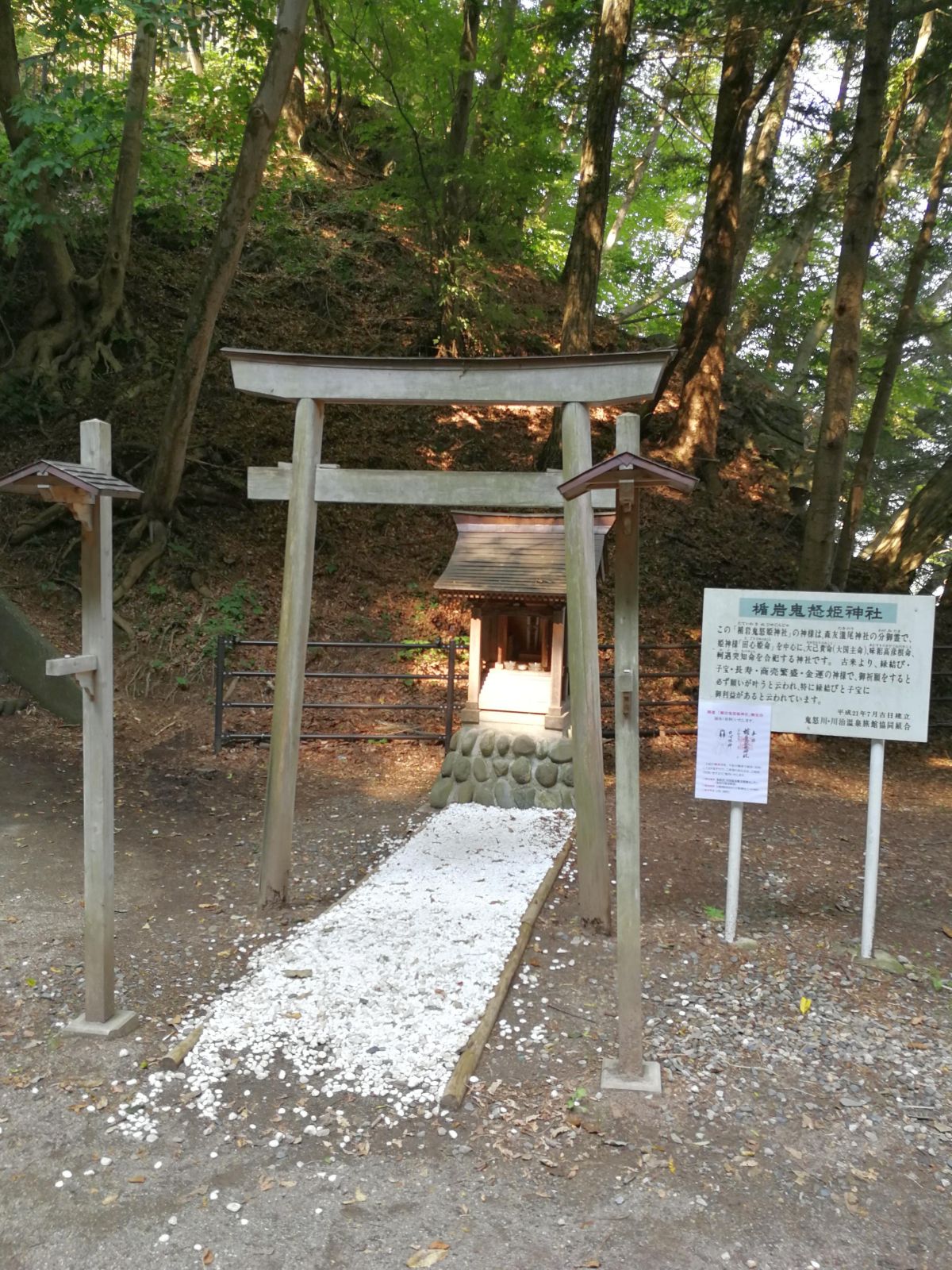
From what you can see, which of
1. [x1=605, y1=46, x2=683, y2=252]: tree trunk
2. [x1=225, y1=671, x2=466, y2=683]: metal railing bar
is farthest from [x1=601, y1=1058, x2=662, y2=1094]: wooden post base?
[x1=605, y1=46, x2=683, y2=252]: tree trunk

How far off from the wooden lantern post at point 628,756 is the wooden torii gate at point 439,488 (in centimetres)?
120

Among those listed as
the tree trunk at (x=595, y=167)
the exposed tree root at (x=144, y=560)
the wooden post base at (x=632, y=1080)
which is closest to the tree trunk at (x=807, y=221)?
the tree trunk at (x=595, y=167)

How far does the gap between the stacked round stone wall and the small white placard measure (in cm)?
235

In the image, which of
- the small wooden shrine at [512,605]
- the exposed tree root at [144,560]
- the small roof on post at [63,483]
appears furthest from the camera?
the exposed tree root at [144,560]

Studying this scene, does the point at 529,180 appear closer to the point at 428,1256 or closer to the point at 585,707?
the point at 585,707

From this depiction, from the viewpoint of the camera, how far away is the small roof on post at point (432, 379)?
4.50m

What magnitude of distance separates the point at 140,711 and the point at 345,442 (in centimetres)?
527

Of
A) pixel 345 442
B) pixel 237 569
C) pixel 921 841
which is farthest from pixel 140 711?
pixel 921 841

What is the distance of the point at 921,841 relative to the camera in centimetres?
629

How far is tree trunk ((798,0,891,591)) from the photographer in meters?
7.43

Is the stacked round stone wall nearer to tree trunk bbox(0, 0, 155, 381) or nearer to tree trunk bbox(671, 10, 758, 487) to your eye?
tree trunk bbox(671, 10, 758, 487)

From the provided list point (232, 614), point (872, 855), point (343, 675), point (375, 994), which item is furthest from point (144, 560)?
point (872, 855)

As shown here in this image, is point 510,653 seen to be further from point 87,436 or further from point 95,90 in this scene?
point 95,90

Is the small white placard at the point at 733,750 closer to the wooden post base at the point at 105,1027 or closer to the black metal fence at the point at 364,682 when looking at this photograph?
the wooden post base at the point at 105,1027
